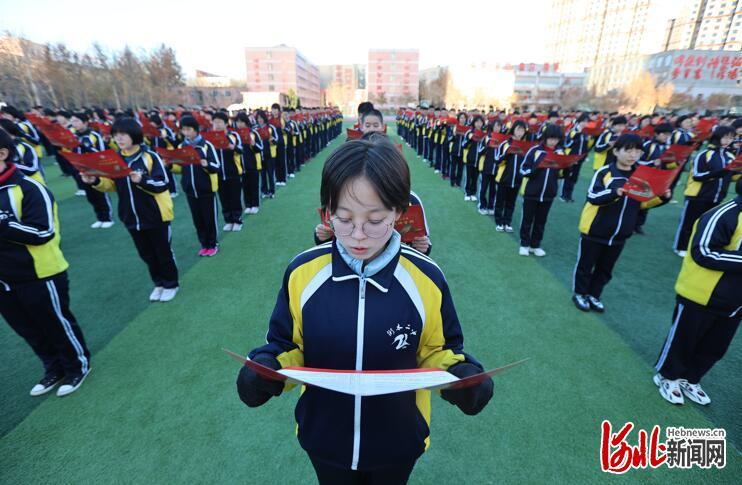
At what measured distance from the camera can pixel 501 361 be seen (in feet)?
11.0

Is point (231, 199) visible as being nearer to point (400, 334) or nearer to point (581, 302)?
point (581, 302)

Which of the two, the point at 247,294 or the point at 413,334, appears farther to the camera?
the point at 247,294

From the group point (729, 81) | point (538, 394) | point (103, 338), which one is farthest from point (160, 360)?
point (729, 81)

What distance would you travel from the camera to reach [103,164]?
342cm

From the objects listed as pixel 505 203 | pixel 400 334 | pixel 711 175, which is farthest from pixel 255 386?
pixel 711 175

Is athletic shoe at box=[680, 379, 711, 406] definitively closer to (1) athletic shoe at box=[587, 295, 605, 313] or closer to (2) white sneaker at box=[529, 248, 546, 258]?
(1) athletic shoe at box=[587, 295, 605, 313]

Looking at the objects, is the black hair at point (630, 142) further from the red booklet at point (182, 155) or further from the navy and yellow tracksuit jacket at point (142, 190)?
the red booklet at point (182, 155)

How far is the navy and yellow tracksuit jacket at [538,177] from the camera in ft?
17.1

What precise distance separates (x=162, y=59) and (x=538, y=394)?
5069cm

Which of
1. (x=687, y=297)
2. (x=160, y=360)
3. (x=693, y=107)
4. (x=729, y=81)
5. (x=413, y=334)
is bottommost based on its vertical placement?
(x=160, y=360)

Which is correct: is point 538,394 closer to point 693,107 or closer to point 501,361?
point 501,361

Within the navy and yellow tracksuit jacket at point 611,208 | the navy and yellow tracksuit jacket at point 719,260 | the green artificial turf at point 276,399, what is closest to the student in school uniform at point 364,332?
the green artificial turf at point 276,399

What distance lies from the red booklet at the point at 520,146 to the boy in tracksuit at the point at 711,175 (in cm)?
238

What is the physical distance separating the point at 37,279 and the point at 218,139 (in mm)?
3676
